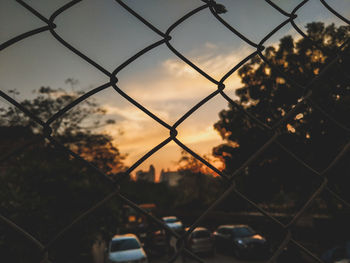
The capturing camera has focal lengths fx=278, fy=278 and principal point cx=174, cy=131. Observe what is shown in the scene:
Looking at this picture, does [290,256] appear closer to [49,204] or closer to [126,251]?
[126,251]

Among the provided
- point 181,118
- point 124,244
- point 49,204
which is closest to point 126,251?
point 124,244

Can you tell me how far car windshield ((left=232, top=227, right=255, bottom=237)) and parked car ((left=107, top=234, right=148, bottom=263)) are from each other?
5267 mm

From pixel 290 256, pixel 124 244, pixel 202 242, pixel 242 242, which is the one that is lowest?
pixel 290 256

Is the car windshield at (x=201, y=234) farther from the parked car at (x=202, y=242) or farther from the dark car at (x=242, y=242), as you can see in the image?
the dark car at (x=242, y=242)

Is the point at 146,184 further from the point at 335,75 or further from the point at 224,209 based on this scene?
the point at 335,75

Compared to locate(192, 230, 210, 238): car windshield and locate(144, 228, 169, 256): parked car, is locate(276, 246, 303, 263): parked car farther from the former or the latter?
locate(144, 228, 169, 256): parked car

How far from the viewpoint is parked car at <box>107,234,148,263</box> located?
9.79 meters

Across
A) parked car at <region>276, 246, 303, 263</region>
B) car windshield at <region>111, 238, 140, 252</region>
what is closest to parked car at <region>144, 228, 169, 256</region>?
car windshield at <region>111, 238, 140, 252</region>

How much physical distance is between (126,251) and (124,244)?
1.89 ft

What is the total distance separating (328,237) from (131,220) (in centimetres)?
1688

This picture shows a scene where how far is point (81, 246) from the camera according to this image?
25.7ft

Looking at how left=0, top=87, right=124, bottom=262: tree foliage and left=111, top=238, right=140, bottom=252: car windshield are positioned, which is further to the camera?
left=111, top=238, right=140, bottom=252: car windshield

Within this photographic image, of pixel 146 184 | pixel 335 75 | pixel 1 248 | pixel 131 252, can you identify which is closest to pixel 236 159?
pixel 131 252

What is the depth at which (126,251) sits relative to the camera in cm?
1046
